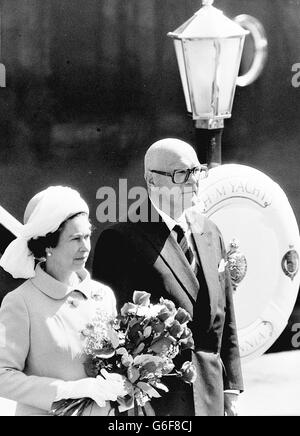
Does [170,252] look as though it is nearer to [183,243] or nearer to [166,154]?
[183,243]

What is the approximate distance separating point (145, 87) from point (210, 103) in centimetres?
31

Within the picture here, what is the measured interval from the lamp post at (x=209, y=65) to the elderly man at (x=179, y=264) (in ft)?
1.14

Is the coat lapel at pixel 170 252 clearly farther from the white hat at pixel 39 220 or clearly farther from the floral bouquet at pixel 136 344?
the white hat at pixel 39 220

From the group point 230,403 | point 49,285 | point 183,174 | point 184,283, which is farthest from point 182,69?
point 230,403

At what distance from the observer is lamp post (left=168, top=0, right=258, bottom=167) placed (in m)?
4.82

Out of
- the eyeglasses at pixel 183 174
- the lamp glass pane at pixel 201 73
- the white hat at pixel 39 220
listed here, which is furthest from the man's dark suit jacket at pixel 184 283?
the lamp glass pane at pixel 201 73

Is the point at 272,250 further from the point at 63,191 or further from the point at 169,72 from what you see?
the point at 63,191

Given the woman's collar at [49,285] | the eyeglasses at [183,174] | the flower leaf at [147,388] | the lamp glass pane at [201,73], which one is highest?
the lamp glass pane at [201,73]

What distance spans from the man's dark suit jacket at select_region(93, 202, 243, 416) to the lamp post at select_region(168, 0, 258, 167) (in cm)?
49

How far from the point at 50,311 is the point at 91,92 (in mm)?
1083

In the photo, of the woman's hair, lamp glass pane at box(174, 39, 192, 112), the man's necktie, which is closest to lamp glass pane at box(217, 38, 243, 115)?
lamp glass pane at box(174, 39, 192, 112)

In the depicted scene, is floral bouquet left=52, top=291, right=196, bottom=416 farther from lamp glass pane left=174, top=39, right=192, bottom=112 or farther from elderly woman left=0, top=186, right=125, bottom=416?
lamp glass pane left=174, top=39, right=192, bottom=112

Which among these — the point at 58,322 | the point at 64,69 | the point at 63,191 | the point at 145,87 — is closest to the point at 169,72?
the point at 145,87

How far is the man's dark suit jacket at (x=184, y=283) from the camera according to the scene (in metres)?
4.46
